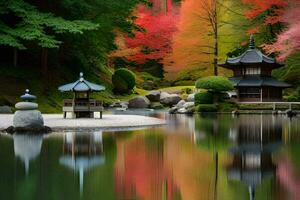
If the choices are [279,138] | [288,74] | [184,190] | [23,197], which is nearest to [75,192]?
[23,197]

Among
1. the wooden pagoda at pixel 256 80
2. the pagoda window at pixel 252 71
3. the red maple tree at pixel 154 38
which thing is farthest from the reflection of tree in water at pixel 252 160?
the red maple tree at pixel 154 38

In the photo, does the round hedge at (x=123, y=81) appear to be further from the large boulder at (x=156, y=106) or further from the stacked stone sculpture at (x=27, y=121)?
the stacked stone sculpture at (x=27, y=121)

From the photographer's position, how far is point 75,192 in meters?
8.20

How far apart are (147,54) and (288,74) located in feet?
58.8

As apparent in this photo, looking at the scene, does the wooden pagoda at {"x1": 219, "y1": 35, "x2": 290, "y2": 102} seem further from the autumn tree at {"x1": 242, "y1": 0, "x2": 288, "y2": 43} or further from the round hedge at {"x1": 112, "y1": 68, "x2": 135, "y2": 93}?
the round hedge at {"x1": 112, "y1": 68, "x2": 135, "y2": 93}

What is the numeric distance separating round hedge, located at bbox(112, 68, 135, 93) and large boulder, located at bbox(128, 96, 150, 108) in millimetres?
3490

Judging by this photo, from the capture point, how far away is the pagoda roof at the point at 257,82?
4338 centimetres

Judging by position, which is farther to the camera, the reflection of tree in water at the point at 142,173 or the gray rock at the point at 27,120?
the gray rock at the point at 27,120

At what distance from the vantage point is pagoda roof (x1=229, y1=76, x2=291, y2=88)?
142 feet

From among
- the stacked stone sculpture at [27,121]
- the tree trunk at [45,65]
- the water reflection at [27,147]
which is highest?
the tree trunk at [45,65]

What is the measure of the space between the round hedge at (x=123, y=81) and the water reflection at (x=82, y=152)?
30.1 meters

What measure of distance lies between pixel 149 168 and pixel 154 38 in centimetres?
4896

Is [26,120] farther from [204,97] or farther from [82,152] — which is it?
[204,97]

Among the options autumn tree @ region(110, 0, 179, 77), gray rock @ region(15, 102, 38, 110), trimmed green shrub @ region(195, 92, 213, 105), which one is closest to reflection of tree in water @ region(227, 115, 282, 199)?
gray rock @ region(15, 102, 38, 110)
